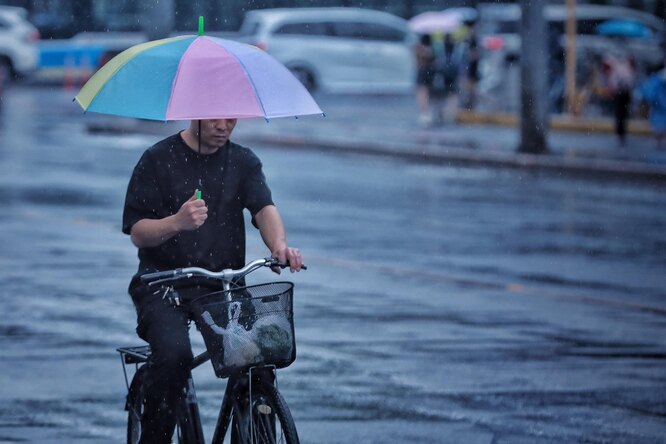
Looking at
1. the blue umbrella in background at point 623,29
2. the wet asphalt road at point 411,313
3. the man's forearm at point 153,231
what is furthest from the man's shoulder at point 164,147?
the blue umbrella in background at point 623,29

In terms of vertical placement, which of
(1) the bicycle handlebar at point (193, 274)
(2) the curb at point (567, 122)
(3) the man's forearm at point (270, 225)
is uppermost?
(3) the man's forearm at point (270, 225)

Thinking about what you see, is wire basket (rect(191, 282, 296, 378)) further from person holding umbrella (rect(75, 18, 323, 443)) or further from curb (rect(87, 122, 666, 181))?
curb (rect(87, 122, 666, 181))

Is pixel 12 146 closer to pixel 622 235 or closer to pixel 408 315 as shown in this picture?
pixel 622 235

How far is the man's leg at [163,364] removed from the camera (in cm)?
522

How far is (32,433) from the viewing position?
6922 mm

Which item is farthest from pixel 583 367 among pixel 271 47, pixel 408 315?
pixel 271 47

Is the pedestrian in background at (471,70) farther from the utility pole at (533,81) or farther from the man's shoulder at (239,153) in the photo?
the man's shoulder at (239,153)

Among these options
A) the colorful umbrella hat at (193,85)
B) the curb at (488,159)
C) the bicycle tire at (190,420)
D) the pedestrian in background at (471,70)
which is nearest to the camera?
the colorful umbrella hat at (193,85)

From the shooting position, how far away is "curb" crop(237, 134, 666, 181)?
803 inches

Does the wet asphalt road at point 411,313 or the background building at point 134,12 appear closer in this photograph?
the wet asphalt road at point 411,313

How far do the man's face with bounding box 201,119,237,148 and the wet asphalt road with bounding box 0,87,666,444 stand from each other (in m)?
1.95

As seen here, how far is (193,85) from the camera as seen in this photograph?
17.4 feet

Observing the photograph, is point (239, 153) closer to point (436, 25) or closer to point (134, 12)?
point (436, 25)

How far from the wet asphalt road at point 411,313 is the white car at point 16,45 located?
74.9 ft
